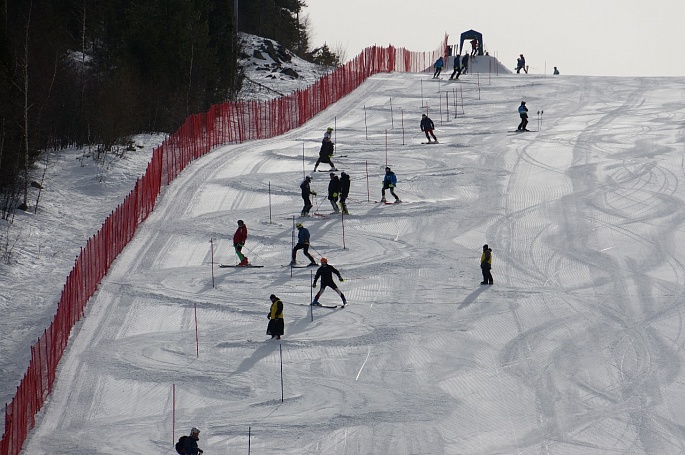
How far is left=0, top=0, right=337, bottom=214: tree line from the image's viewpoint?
101 ft

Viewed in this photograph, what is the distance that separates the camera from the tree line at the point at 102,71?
3092 cm

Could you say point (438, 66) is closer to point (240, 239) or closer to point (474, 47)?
point (474, 47)

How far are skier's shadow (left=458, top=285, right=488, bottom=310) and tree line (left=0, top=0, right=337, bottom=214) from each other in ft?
39.7

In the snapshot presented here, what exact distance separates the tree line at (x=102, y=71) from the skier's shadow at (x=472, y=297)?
39.7ft

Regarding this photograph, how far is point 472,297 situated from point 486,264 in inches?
37.7

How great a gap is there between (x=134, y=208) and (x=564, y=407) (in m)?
13.6

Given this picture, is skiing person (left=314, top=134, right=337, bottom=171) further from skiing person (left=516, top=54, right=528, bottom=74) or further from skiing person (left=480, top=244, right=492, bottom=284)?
skiing person (left=516, top=54, right=528, bottom=74)

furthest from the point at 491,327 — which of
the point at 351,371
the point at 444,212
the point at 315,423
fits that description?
the point at 444,212

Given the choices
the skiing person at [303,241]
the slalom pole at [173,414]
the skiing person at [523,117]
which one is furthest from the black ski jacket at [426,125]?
the slalom pole at [173,414]

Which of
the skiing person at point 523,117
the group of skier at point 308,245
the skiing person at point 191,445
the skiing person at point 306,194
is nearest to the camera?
the skiing person at point 191,445

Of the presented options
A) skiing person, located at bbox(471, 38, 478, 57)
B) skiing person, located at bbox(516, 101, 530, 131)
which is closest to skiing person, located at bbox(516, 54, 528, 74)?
skiing person, located at bbox(471, 38, 478, 57)

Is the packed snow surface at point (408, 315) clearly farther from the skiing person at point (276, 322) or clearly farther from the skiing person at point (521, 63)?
the skiing person at point (521, 63)

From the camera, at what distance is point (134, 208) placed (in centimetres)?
2778

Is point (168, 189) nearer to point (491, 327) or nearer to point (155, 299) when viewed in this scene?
point (155, 299)
